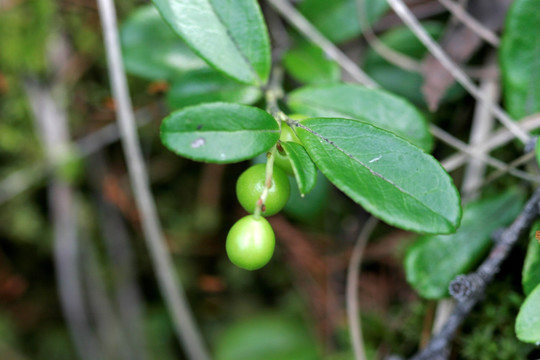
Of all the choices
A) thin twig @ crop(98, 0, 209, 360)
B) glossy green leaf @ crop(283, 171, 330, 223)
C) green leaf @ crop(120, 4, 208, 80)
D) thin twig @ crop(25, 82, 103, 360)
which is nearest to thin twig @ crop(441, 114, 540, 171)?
glossy green leaf @ crop(283, 171, 330, 223)

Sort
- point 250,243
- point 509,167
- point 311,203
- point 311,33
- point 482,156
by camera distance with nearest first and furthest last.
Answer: point 250,243
point 509,167
point 482,156
point 311,33
point 311,203

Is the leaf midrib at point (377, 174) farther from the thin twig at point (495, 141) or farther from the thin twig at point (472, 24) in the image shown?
the thin twig at point (472, 24)

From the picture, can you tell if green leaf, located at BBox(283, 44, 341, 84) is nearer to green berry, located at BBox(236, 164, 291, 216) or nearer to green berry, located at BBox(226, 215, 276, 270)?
green berry, located at BBox(236, 164, 291, 216)

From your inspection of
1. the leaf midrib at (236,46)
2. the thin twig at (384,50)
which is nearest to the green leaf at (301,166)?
the leaf midrib at (236,46)

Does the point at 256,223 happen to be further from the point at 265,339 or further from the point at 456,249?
the point at 265,339

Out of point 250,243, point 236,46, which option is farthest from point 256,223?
point 236,46

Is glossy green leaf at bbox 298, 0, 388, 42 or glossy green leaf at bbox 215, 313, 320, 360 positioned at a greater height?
glossy green leaf at bbox 298, 0, 388, 42
